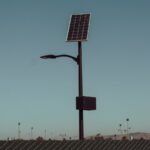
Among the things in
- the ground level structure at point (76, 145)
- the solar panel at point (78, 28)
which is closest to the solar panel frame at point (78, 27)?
the solar panel at point (78, 28)

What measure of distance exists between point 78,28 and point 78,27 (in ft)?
0.35

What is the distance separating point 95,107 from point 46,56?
9.50 feet

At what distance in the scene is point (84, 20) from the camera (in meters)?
23.2


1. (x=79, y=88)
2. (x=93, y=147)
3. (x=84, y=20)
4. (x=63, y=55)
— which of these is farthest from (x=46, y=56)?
(x=93, y=147)

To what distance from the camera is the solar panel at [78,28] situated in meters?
21.8

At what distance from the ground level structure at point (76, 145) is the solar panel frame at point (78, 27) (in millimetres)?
4954

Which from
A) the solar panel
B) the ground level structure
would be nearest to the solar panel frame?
the solar panel

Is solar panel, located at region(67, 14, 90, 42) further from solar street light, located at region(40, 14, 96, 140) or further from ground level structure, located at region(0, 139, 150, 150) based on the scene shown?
ground level structure, located at region(0, 139, 150, 150)

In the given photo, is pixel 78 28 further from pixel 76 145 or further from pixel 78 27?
pixel 76 145

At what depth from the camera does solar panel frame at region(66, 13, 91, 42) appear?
2183cm

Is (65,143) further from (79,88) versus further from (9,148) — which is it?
(79,88)

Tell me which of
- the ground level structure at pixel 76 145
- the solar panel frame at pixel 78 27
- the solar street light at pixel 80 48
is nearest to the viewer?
the ground level structure at pixel 76 145

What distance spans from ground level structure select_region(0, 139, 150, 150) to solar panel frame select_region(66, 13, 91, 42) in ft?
16.3

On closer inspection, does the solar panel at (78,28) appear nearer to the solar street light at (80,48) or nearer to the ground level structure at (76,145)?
the solar street light at (80,48)
